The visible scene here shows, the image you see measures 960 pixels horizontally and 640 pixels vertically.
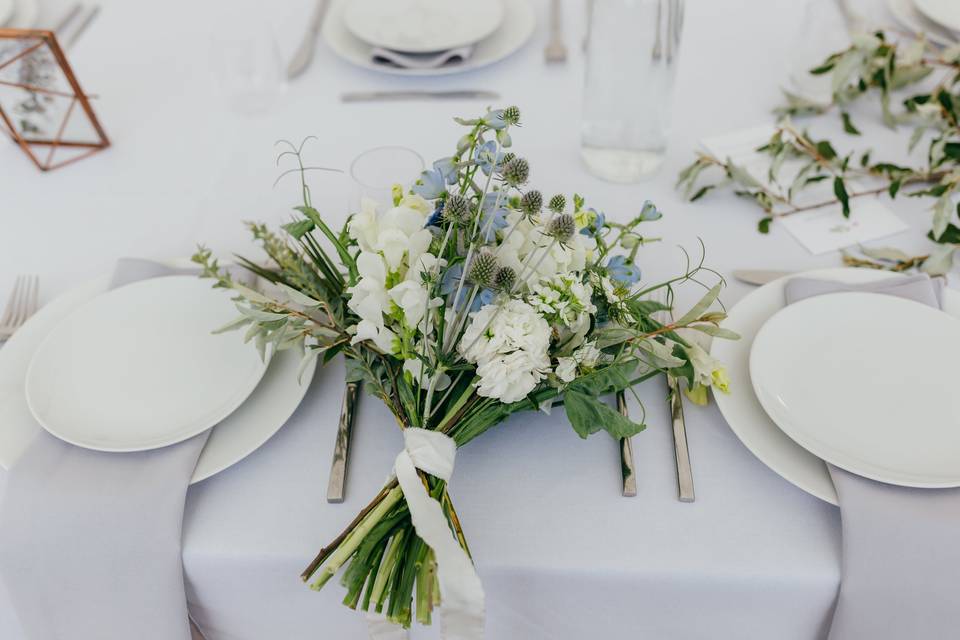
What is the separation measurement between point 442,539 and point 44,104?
0.96 meters

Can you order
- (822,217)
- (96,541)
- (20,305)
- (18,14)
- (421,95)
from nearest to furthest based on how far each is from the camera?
(96,541), (20,305), (822,217), (421,95), (18,14)

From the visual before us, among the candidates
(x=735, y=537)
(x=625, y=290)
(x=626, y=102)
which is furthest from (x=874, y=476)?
(x=626, y=102)

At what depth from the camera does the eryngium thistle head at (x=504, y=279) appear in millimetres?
587

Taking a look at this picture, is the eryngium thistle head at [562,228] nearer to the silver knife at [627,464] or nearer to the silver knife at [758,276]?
the silver knife at [627,464]

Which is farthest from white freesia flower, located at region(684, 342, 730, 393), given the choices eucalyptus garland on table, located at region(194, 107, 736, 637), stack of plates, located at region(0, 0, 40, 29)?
stack of plates, located at region(0, 0, 40, 29)

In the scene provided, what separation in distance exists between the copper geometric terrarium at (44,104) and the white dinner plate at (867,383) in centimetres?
99

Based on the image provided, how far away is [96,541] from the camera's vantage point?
67cm

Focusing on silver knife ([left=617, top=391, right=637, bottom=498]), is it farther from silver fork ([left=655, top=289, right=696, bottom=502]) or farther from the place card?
the place card

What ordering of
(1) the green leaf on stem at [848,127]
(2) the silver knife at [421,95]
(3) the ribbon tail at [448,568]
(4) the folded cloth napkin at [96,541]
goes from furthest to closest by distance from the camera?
(2) the silver knife at [421,95] < (1) the green leaf on stem at [848,127] < (4) the folded cloth napkin at [96,541] < (3) the ribbon tail at [448,568]

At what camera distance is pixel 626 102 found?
3.43ft

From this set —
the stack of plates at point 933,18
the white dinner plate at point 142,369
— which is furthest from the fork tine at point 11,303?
the stack of plates at point 933,18

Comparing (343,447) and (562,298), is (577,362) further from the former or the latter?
(343,447)

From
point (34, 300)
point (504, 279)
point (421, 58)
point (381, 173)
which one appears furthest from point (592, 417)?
point (421, 58)

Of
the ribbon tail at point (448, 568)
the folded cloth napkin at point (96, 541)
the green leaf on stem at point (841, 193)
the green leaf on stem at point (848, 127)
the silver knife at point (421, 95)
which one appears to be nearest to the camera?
the ribbon tail at point (448, 568)
